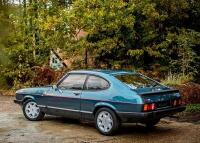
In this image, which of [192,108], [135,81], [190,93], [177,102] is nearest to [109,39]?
[190,93]

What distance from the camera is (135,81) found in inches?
438

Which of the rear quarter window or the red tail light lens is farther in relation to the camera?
the rear quarter window

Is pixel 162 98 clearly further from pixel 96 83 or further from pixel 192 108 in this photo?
pixel 192 108

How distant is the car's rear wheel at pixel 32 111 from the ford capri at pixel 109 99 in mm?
230

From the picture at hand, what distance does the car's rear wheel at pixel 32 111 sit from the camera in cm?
1262

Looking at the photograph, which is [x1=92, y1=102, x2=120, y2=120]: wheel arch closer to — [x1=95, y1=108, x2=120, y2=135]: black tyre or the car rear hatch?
[x1=95, y1=108, x2=120, y2=135]: black tyre

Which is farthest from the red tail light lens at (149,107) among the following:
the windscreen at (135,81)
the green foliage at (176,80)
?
the green foliage at (176,80)

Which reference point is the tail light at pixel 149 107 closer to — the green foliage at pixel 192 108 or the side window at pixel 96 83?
the side window at pixel 96 83

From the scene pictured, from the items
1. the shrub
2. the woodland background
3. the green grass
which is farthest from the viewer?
the woodland background

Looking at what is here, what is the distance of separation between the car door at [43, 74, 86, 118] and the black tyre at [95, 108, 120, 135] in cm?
69

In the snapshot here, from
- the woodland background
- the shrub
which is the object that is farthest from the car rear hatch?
the woodland background

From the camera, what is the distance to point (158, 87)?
11023mm

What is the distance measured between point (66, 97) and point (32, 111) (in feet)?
5.27

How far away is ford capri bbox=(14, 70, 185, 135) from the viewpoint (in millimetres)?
10203
